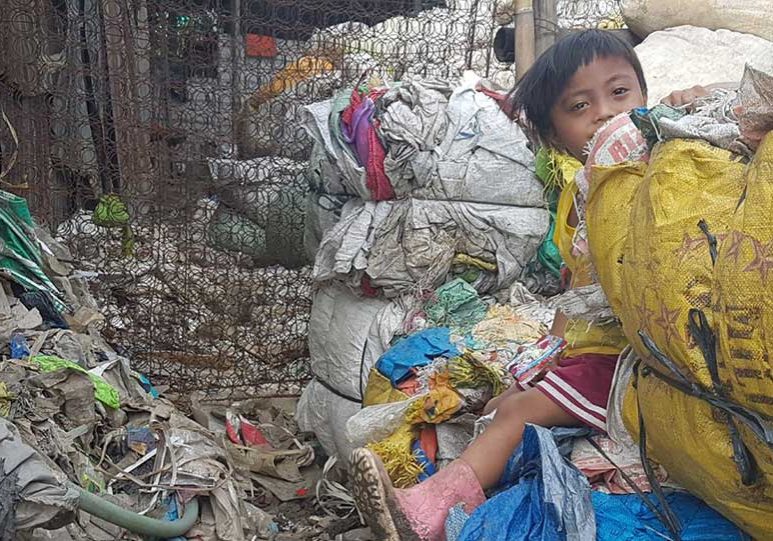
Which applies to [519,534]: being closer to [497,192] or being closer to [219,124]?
[497,192]

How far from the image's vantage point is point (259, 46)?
13.1ft

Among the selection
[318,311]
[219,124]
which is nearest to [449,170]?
[318,311]

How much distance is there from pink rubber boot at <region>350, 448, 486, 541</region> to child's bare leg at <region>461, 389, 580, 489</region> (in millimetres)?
34

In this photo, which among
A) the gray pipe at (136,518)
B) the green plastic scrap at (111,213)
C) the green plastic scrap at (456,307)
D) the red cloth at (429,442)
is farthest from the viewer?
the green plastic scrap at (111,213)

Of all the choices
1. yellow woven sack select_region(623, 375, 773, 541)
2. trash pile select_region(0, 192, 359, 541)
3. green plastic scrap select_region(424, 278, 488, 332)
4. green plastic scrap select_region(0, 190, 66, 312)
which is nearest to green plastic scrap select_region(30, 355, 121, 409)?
trash pile select_region(0, 192, 359, 541)

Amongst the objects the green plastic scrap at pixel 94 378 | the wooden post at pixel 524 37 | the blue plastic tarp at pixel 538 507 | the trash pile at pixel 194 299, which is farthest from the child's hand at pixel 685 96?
the trash pile at pixel 194 299

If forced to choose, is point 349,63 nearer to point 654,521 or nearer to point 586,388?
point 586,388

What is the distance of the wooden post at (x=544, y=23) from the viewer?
4.04 m

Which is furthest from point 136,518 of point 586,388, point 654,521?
point 654,521

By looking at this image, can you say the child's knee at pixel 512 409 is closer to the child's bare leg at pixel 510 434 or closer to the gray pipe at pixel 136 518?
the child's bare leg at pixel 510 434

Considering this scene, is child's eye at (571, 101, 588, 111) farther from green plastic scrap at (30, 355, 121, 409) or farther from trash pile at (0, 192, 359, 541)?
green plastic scrap at (30, 355, 121, 409)

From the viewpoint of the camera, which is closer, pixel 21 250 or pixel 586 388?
pixel 586 388

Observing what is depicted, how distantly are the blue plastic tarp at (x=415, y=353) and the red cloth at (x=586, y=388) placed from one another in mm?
913

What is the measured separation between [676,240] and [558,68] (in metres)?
Result: 1.20
